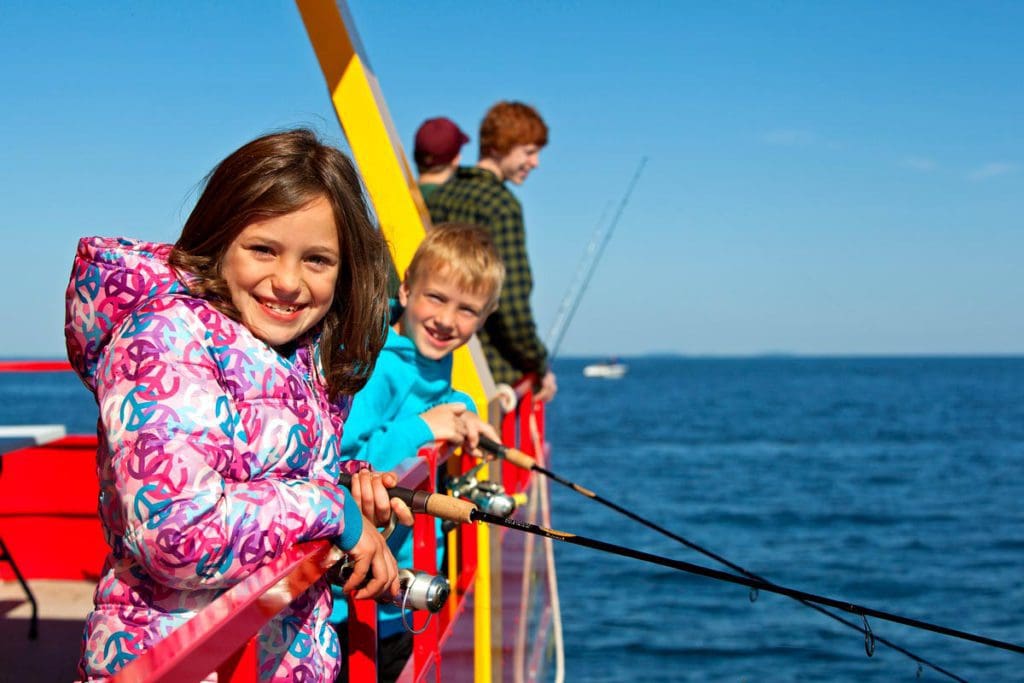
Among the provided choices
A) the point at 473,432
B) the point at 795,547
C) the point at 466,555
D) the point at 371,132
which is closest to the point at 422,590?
the point at 473,432

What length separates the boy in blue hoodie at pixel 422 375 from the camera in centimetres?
289

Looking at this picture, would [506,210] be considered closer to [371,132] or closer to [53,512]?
[371,132]

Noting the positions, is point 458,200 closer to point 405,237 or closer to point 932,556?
point 405,237

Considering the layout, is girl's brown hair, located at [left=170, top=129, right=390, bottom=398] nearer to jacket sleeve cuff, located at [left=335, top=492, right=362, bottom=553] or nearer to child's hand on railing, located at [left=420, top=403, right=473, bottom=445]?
jacket sleeve cuff, located at [left=335, top=492, right=362, bottom=553]

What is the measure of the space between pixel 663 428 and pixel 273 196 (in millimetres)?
51565

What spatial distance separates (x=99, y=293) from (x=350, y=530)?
1.73 ft

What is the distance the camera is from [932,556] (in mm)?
19844

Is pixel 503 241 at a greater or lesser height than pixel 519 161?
lesser

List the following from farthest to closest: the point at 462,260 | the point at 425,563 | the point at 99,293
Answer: the point at 462,260 < the point at 425,563 < the point at 99,293

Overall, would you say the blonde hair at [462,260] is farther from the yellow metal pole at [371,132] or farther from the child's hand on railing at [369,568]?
the child's hand on railing at [369,568]

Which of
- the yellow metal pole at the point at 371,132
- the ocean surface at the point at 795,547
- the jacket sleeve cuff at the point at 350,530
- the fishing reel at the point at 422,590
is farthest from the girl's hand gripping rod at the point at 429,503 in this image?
the ocean surface at the point at 795,547

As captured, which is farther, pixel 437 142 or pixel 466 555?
pixel 437 142

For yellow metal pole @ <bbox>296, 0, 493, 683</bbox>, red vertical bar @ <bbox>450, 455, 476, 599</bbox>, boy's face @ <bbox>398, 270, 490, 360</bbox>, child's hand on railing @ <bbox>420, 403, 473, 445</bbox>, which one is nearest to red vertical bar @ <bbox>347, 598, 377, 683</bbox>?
child's hand on railing @ <bbox>420, 403, 473, 445</bbox>

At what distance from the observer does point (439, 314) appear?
3.39 metres
